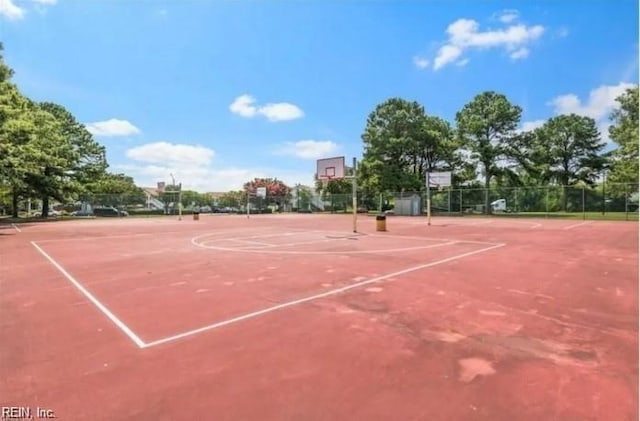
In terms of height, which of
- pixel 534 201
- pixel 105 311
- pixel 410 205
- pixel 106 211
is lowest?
pixel 105 311

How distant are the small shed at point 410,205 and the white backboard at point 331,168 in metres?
17.2

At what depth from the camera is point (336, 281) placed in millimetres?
7164

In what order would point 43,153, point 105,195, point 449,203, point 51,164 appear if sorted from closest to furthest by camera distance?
point 43,153, point 51,164, point 449,203, point 105,195

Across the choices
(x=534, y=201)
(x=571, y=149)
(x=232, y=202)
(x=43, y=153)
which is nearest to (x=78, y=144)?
(x=43, y=153)

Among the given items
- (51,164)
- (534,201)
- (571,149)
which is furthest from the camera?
(571,149)

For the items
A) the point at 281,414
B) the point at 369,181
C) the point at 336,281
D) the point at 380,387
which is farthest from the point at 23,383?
the point at 369,181

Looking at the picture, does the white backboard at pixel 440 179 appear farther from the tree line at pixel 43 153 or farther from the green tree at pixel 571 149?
the tree line at pixel 43 153

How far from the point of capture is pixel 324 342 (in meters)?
4.17

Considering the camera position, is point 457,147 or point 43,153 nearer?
point 43,153

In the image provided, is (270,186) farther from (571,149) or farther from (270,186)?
(571,149)

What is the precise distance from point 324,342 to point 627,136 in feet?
108

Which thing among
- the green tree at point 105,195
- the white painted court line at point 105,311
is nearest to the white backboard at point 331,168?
the white painted court line at point 105,311

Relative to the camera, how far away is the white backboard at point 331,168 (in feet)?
70.0

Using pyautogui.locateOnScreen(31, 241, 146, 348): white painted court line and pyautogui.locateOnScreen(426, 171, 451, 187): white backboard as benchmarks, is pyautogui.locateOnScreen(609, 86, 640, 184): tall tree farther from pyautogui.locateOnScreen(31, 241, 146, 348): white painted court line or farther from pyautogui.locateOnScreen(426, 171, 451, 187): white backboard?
pyautogui.locateOnScreen(31, 241, 146, 348): white painted court line
